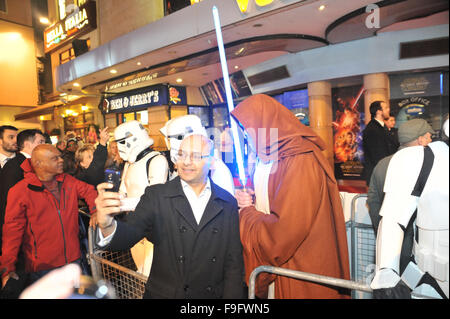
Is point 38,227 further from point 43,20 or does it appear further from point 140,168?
point 43,20

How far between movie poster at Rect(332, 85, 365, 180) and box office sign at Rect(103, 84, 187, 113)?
6244 mm

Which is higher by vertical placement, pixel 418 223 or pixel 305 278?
pixel 418 223

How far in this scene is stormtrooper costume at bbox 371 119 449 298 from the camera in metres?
1.17

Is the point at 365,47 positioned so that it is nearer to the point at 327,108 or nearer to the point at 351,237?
the point at 327,108

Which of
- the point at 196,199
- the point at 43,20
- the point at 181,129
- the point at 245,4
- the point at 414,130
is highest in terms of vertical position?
the point at 43,20

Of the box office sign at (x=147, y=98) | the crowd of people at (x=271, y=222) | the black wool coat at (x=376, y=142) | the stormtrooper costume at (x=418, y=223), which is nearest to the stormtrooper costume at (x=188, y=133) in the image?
the crowd of people at (x=271, y=222)

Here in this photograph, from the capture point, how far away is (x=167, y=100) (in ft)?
37.4

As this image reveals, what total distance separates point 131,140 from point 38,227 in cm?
120

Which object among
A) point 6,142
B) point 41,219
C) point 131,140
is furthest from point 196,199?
point 6,142

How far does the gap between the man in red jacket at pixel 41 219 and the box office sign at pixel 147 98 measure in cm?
908

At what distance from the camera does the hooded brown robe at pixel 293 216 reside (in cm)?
150

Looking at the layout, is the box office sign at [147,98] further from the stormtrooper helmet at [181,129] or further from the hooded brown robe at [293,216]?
the hooded brown robe at [293,216]

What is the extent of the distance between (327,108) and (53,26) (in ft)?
55.4

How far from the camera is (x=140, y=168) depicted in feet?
9.34
